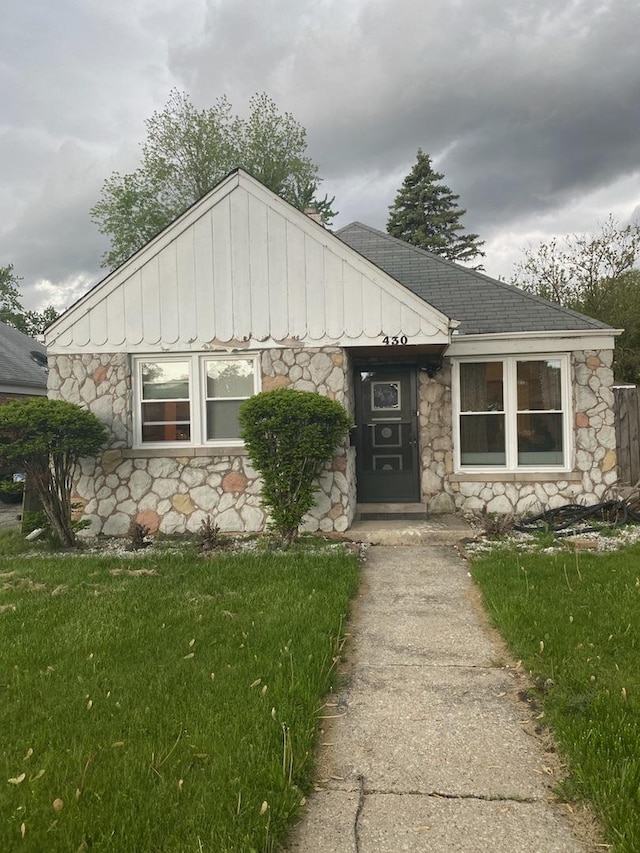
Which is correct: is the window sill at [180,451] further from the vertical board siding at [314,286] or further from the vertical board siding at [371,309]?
the vertical board siding at [371,309]

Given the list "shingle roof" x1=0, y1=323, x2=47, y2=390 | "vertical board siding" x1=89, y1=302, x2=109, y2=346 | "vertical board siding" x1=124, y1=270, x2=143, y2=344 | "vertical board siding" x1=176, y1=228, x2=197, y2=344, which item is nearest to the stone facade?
"vertical board siding" x1=89, y1=302, x2=109, y2=346

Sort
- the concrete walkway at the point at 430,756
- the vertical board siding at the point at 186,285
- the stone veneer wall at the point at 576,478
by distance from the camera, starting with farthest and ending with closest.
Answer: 1. the stone veneer wall at the point at 576,478
2. the vertical board siding at the point at 186,285
3. the concrete walkway at the point at 430,756

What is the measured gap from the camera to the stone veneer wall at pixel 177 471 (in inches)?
300

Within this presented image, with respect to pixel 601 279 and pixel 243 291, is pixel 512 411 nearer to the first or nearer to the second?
pixel 243 291

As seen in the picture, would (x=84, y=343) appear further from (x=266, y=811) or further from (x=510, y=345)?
(x=266, y=811)

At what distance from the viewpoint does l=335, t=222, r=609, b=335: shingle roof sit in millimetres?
8289

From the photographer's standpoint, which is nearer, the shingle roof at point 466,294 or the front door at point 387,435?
the shingle roof at point 466,294

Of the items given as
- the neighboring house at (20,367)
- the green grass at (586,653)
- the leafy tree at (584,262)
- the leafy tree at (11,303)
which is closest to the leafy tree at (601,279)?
the leafy tree at (584,262)

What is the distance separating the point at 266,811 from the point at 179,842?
35 cm

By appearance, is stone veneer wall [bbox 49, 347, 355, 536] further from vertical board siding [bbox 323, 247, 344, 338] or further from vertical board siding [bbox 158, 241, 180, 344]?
vertical board siding [bbox 158, 241, 180, 344]

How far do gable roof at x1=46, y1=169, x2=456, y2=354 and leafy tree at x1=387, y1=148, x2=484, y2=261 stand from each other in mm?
26148

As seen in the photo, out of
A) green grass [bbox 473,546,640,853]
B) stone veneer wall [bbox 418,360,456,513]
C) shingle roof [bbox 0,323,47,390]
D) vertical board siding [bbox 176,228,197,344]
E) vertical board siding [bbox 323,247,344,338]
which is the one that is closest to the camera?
green grass [bbox 473,546,640,853]

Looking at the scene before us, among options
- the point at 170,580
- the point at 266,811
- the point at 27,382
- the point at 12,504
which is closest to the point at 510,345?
the point at 170,580

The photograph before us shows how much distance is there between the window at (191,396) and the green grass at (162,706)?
289 cm
